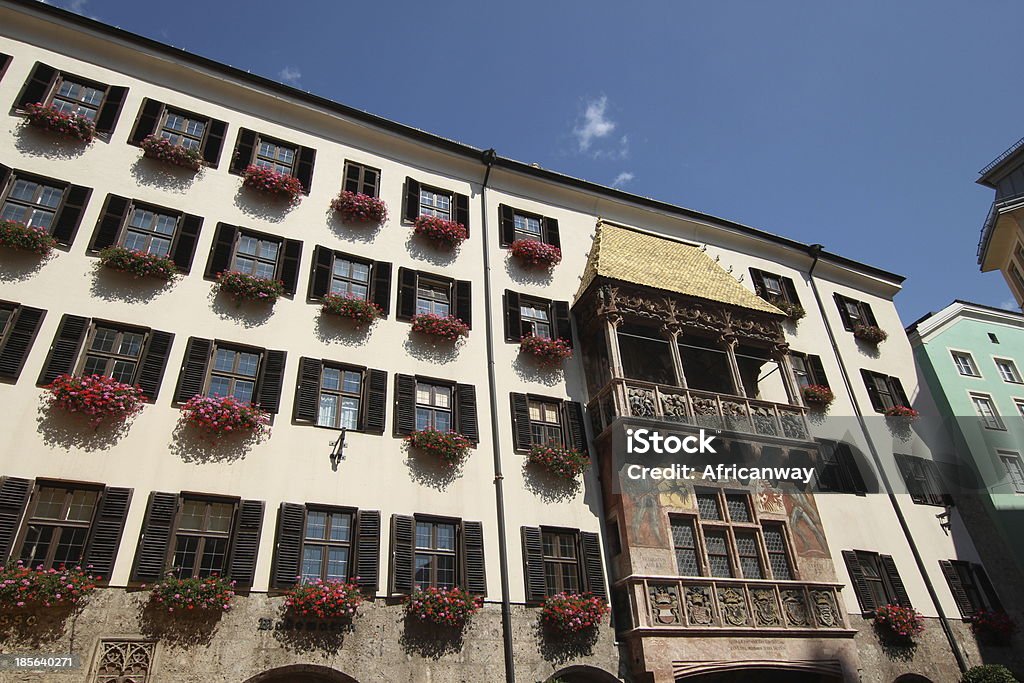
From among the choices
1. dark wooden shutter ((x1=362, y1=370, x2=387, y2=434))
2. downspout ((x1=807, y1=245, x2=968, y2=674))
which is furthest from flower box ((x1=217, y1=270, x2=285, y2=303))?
downspout ((x1=807, y1=245, x2=968, y2=674))

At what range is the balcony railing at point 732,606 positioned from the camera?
50.4 ft

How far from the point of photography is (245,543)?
1318cm

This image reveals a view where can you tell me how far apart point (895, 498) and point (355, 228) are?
1922cm

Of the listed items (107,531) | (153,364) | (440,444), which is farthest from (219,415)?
(440,444)

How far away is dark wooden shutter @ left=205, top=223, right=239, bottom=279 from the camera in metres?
16.2

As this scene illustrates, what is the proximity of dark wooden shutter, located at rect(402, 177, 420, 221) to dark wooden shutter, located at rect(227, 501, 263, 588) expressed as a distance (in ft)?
32.0

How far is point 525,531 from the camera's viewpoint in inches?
633

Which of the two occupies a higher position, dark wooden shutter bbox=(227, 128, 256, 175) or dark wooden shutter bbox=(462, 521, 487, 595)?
dark wooden shutter bbox=(227, 128, 256, 175)

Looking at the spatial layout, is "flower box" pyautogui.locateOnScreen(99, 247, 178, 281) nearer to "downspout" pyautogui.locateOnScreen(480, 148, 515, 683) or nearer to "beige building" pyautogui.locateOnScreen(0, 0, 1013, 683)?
"beige building" pyautogui.locateOnScreen(0, 0, 1013, 683)

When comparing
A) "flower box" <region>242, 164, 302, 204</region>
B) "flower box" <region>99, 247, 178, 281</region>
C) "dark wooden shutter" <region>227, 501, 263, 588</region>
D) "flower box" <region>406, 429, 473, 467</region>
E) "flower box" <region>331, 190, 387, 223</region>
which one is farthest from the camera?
"flower box" <region>331, 190, 387, 223</region>

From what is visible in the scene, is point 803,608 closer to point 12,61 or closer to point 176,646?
point 176,646

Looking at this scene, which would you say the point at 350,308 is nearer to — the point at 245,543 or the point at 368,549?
the point at 368,549

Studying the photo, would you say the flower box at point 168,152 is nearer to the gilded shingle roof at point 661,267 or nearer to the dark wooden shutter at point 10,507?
the dark wooden shutter at point 10,507

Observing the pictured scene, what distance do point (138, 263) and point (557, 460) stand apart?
35.5 ft
